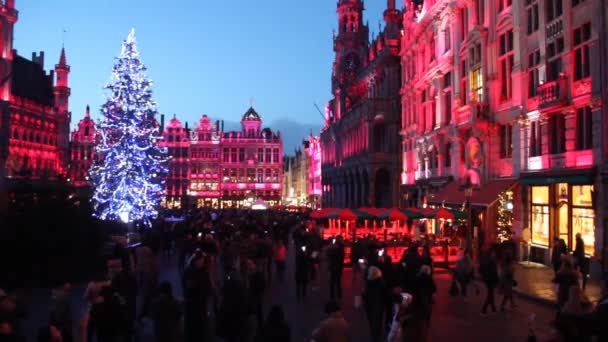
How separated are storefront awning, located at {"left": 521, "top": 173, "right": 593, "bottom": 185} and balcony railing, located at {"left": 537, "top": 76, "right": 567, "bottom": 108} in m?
2.57

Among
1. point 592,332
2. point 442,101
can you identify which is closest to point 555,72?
point 442,101

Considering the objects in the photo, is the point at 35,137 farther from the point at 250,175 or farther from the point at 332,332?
the point at 332,332

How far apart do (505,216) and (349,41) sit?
50.3 meters

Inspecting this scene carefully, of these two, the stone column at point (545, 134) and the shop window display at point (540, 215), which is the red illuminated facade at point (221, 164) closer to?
the shop window display at point (540, 215)

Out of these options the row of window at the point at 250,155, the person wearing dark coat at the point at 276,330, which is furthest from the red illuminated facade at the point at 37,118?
the person wearing dark coat at the point at 276,330

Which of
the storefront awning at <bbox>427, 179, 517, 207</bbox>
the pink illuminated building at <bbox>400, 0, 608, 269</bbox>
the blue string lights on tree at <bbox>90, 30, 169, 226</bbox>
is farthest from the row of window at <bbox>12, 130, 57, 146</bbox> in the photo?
the storefront awning at <bbox>427, 179, 517, 207</bbox>

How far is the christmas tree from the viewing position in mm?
26844

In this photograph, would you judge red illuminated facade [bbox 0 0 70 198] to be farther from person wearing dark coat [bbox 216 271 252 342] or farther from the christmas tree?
person wearing dark coat [bbox 216 271 252 342]

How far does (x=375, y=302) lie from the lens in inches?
458

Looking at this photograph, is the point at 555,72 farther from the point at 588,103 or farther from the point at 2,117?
the point at 2,117

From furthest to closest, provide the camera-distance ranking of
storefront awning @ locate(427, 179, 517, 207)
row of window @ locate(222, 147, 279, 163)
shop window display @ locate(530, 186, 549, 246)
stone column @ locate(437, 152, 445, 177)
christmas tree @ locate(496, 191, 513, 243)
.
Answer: row of window @ locate(222, 147, 279, 163) < stone column @ locate(437, 152, 445, 177) < christmas tree @ locate(496, 191, 513, 243) < storefront awning @ locate(427, 179, 517, 207) < shop window display @ locate(530, 186, 549, 246)

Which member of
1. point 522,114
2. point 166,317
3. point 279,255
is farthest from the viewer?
point 522,114

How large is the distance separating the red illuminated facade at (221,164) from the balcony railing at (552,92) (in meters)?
83.3

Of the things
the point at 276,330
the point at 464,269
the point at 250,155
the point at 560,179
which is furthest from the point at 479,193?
the point at 250,155
